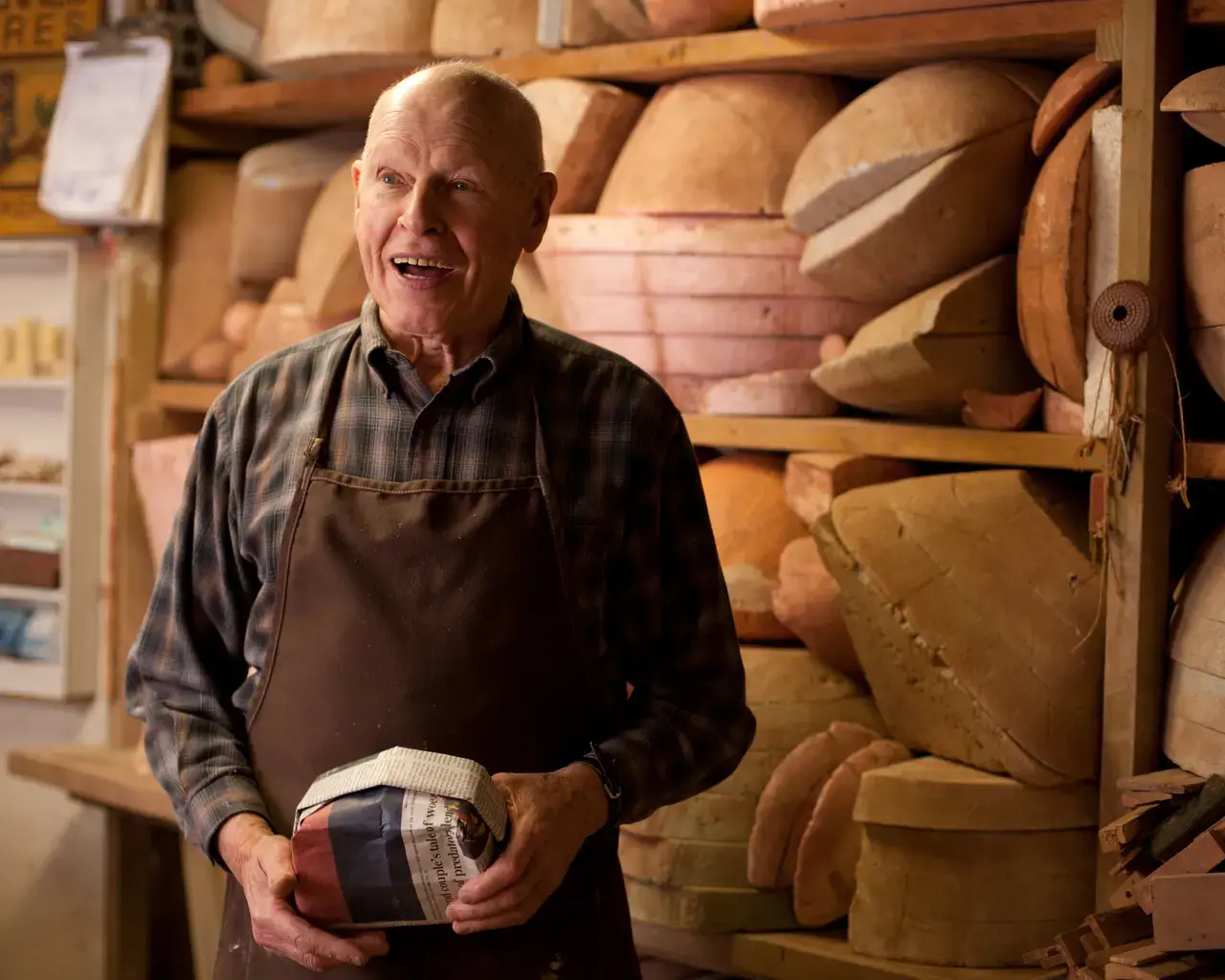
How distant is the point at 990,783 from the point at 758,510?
25.9 inches

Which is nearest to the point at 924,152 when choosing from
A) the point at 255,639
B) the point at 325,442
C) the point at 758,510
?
the point at 758,510

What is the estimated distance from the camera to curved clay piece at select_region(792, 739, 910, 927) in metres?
2.26

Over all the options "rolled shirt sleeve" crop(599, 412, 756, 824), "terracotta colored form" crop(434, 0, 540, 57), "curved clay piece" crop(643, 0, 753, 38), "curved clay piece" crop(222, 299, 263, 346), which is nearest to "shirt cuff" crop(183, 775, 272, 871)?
"rolled shirt sleeve" crop(599, 412, 756, 824)

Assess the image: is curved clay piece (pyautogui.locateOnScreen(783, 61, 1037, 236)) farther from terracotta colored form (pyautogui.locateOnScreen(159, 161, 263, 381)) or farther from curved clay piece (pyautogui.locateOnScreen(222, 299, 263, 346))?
terracotta colored form (pyautogui.locateOnScreen(159, 161, 263, 381))

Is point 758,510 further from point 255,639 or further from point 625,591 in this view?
point 255,639

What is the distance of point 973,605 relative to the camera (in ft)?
7.02

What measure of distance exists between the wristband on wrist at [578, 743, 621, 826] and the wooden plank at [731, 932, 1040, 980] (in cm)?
71

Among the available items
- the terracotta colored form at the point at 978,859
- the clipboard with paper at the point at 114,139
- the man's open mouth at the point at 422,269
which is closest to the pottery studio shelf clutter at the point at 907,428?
the terracotta colored form at the point at 978,859

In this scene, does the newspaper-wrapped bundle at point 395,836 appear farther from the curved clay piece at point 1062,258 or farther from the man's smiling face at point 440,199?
the curved clay piece at point 1062,258

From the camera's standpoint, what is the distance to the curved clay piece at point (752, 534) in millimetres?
2521

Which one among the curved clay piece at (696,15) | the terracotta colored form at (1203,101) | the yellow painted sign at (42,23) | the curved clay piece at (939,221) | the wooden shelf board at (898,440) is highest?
the yellow painted sign at (42,23)

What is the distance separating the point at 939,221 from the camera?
227cm

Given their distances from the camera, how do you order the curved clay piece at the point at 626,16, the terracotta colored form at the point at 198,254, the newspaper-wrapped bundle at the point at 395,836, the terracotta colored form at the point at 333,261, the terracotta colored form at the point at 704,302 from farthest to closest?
the terracotta colored form at the point at 198,254 → the terracotta colored form at the point at 333,261 → the curved clay piece at the point at 626,16 → the terracotta colored form at the point at 704,302 → the newspaper-wrapped bundle at the point at 395,836

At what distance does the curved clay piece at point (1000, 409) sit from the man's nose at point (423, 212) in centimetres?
99
